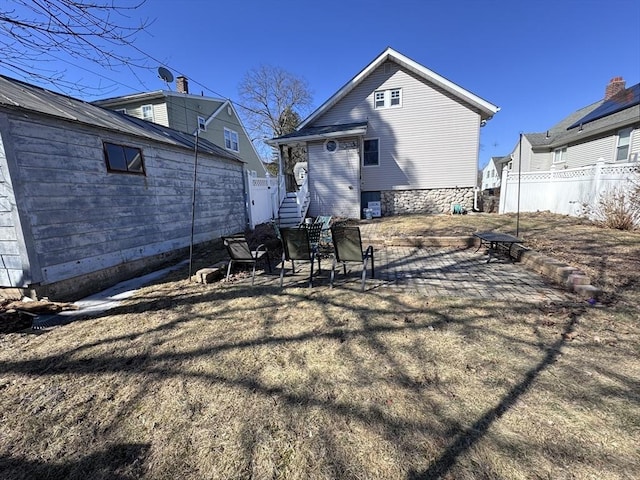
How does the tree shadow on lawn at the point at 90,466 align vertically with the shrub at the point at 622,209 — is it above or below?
below

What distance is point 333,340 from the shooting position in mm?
3119

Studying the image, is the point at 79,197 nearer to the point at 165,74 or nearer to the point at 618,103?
the point at 165,74

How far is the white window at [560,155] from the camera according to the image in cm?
1762

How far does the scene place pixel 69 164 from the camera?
4.88 metres

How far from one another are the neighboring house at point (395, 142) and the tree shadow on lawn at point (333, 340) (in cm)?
960

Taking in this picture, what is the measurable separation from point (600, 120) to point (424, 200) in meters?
10.1

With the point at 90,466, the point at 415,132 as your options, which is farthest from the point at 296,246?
the point at 415,132

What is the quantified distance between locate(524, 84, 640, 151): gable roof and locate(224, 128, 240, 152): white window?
68.6 ft

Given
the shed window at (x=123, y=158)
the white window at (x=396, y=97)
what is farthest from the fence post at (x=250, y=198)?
the white window at (x=396, y=97)

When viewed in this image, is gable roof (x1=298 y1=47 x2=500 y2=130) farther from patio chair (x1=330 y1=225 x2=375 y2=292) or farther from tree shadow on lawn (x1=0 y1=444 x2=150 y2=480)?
tree shadow on lawn (x1=0 y1=444 x2=150 y2=480)

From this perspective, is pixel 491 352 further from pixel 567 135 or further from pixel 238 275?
pixel 567 135

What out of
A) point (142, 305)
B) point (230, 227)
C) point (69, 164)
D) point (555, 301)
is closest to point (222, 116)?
point (230, 227)

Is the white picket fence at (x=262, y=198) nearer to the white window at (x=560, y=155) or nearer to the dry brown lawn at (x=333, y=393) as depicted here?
the dry brown lawn at (x=333, y=393)

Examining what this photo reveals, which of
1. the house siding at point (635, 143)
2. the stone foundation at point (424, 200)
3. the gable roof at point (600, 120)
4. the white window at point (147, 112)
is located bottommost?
the stone foundation at point (424, 200)
